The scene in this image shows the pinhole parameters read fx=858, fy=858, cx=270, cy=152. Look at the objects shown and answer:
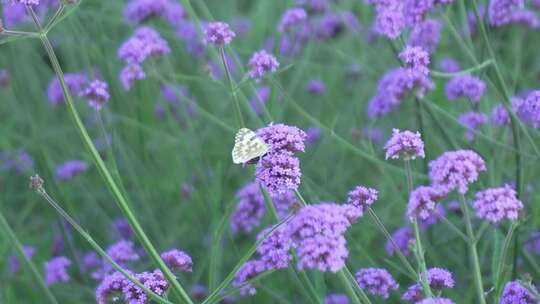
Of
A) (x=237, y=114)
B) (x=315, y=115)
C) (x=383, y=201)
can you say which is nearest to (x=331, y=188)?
(x=383, y=201)

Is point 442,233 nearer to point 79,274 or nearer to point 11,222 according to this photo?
point 79,274

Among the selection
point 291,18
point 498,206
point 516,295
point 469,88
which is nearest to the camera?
point 498,206

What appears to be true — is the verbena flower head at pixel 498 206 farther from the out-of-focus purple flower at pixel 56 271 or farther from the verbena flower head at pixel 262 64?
the out-of-focus purple flower at pixel 56 271

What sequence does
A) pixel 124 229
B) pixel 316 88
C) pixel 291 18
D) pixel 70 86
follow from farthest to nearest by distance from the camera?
pixel 316 88, pixel 70 86, pixel 124 229, pixel 291 18

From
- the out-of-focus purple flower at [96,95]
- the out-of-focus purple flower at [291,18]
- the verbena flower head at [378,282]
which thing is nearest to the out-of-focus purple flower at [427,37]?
the out-of-focus purple flower at [291,18]

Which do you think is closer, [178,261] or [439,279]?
[439,279]

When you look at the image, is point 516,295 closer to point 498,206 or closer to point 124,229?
point 498,206

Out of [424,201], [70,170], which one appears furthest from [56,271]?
[424,201]
